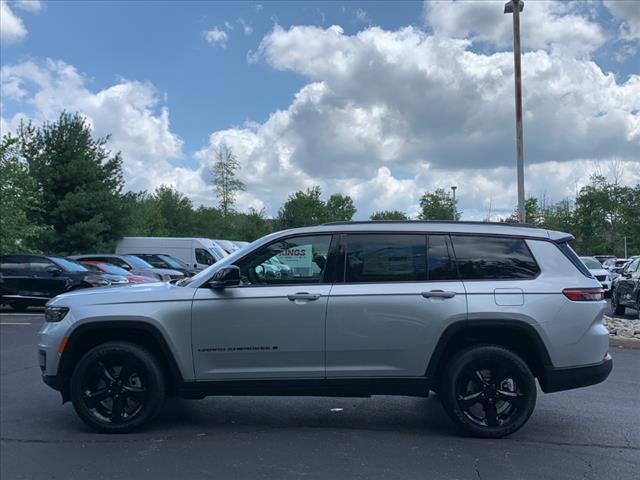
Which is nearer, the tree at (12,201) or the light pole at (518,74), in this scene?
the light pole at (518,74)

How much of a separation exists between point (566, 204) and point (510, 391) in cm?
4366

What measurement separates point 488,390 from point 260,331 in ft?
6.52

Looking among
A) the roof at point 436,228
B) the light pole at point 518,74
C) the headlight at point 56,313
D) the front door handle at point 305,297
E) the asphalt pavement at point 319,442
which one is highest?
the light pole at point 518,74

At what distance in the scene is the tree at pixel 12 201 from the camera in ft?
67.7

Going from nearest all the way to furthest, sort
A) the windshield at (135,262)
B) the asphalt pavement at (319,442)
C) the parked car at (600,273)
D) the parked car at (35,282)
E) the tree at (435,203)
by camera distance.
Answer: the asphalt pavement at (319,442) < the parked car at (35,282) < the parked car at (600,273) < the windshield at (135,262) < the tree at (435,203)

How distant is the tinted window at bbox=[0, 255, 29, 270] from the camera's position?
1650cm

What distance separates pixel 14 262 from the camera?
16.6 m

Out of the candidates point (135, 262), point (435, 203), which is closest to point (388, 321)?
point (135, 262)

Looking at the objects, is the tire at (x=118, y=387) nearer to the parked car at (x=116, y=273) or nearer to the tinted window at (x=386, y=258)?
the tinted window at (x=386, y=258)

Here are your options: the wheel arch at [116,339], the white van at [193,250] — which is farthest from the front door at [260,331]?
the white van at [193,250]

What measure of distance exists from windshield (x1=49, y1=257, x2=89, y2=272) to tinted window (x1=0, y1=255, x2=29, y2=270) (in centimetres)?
69

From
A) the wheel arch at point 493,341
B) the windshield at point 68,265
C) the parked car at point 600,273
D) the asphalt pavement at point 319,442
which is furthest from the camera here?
the parked car at point 600,273

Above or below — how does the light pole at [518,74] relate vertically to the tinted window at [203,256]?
above

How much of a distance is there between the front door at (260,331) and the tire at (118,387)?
427mm
